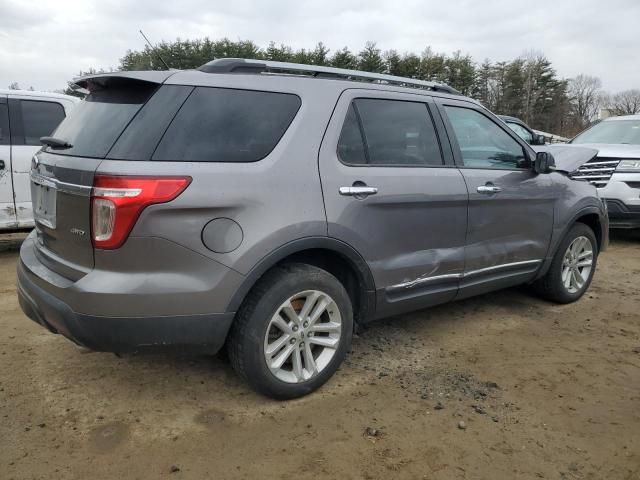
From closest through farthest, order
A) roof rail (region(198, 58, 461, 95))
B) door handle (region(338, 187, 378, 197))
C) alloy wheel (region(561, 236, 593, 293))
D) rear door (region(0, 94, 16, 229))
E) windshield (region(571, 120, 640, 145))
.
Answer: roof rail (region(198, 58, 461, 95)), door handle (region(338, 187, 378, 197)), alloy wheel (region(561, 236, 593, 293)), rear door (region(0, 94, 16, 229)), windshield (region(571, 120, 640, 145))

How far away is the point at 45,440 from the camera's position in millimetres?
2648

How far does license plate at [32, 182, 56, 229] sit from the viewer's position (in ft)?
9.17

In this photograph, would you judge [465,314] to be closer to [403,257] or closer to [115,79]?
[403,257]

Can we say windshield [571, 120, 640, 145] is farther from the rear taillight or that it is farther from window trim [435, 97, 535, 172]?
the rear taillight

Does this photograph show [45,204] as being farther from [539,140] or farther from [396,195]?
[539,140]

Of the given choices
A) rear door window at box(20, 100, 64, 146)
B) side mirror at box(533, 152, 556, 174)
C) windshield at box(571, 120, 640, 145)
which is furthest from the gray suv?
windshield at box(571, 120, 640, 145)

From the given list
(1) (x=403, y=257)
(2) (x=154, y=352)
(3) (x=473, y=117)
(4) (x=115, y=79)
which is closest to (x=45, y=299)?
(2) (x=154, y=352)

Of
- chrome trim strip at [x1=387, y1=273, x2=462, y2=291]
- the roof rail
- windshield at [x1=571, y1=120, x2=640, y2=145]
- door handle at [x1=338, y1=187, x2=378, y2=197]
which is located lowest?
chrome trim strip at [x1=387, y1=273, x2=462, y2=291]

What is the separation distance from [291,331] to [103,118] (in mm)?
1500

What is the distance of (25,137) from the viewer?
623 cm

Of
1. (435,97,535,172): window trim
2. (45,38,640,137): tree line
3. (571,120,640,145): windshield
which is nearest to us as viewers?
(435,97,535,172): window trim

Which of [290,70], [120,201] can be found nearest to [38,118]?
[290,70]

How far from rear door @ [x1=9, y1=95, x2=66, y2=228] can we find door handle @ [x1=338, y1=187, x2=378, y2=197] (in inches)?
181

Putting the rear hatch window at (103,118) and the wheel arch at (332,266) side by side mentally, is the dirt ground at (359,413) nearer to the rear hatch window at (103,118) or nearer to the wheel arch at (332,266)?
the wheel arch at (332,266)
